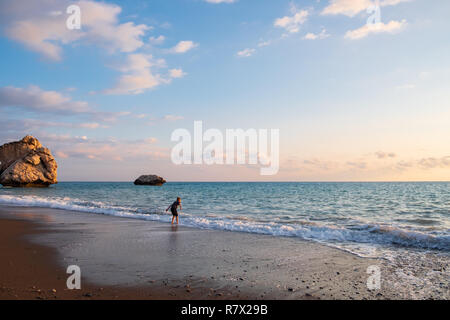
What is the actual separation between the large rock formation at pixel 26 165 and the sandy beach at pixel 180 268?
258 feet

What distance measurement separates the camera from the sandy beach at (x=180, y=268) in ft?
20.0

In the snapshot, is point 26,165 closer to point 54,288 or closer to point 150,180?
point 150,180

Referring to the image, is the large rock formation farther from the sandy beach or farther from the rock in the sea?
the sandy beach

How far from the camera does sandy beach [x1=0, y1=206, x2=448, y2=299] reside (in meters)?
6.10

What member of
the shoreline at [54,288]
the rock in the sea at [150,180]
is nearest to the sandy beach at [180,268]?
the shoreline at [54,288]

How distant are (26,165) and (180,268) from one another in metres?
88.6

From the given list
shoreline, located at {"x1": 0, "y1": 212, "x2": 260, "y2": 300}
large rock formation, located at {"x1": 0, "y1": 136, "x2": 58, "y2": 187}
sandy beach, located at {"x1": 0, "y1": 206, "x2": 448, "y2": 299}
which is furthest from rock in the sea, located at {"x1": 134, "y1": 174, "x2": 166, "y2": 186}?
shoreline, located at {"x1": 0, "y1": 212, "x2": 260, "y2": 300}

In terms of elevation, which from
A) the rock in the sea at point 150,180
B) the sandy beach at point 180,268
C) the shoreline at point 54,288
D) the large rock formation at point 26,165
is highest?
the large rock formation at point 26,165

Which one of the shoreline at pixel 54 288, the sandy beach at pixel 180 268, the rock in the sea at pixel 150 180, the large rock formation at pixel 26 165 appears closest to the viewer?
the shoreline at pixel 54 288

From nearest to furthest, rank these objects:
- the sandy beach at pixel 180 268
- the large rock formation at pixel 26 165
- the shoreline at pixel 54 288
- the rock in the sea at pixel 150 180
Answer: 1. the shoreline at pixel 54 288
2. the sandy beach at pixel 180 268
3. the large rock formation at pixel 26 165
4. the rock in the sea at pixel 150 180

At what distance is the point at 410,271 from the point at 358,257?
5.66 feet

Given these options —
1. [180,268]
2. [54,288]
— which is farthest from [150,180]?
[54,288]

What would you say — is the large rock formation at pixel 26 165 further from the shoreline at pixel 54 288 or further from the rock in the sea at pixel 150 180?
the shoreline at pixel 54 288
